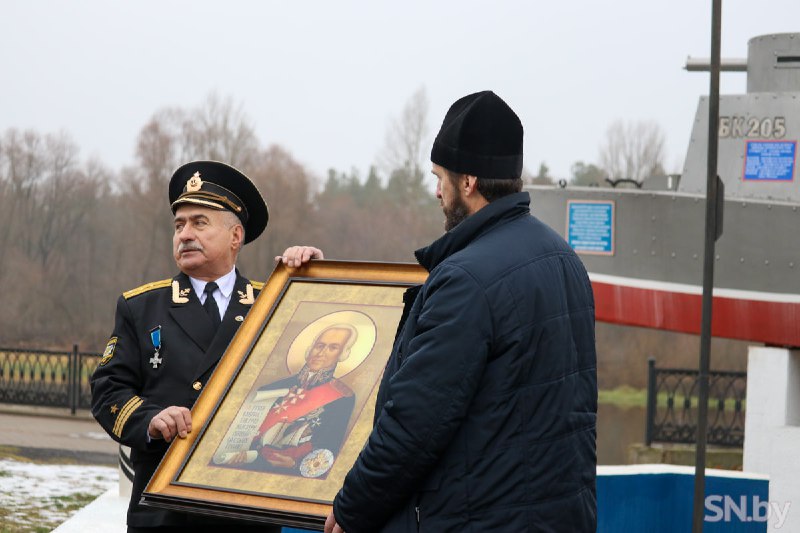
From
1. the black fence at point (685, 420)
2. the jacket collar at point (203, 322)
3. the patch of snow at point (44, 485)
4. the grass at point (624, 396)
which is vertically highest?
the jacket collar at point (203, 322)

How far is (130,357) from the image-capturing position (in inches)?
144

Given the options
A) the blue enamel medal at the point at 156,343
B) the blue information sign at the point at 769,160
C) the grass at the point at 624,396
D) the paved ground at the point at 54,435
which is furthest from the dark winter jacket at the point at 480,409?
the grass at the point at 624,396

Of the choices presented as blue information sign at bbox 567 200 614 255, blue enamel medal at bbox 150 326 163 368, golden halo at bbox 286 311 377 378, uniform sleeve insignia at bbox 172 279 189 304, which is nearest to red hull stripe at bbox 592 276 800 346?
blue information sign at bbox 567 200 614 255

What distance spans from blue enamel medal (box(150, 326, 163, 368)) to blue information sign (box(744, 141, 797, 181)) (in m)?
10.1

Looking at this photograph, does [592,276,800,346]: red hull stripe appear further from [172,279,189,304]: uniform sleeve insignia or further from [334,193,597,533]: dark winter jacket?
[334,193,597,533]: dark winter jacket

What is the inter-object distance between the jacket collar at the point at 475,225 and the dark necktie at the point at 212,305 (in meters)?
1.29

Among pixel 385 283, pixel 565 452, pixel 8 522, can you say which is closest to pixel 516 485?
pixel 565 452

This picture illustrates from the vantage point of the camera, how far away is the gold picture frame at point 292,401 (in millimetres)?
3170

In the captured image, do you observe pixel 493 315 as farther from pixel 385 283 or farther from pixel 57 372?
pixel 57 372

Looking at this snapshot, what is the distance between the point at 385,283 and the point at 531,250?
1.12 metres

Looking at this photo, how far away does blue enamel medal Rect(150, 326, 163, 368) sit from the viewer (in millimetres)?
3654

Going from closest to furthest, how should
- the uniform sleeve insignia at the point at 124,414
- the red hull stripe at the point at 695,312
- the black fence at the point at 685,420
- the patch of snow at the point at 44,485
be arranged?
the uniform sleeve insignia at the point at 124,414 < the patch of snow at the point at 44,485 < the red hull stripe at the point at 695,312 < the black fence at the point at 685,420

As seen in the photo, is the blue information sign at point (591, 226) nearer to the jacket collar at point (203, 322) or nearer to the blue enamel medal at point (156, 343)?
the jacket collar at point (203, 322)

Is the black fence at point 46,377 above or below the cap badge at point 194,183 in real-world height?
below
